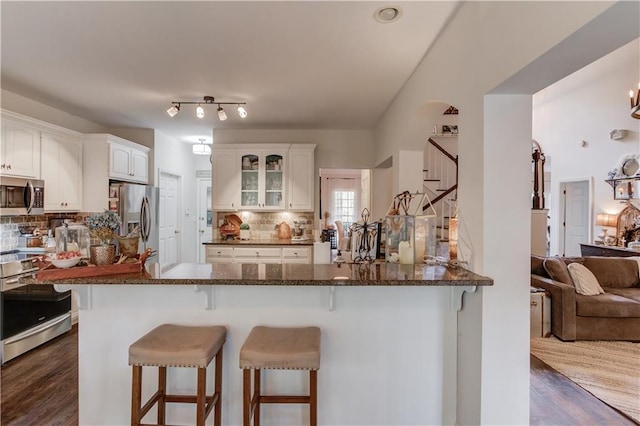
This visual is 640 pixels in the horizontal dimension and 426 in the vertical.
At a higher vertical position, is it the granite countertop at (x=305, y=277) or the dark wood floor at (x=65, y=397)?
the granite countertop at (x=305, y=277)

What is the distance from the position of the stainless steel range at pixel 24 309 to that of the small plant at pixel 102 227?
1501mm

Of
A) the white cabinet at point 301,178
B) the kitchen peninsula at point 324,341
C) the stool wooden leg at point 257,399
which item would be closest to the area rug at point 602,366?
the kitchen peninsula at point 324,341

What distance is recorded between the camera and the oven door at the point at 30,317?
2.99 metres

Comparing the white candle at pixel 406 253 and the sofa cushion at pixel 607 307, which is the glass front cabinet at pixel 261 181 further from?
the sofa cushion at pixel 607 307

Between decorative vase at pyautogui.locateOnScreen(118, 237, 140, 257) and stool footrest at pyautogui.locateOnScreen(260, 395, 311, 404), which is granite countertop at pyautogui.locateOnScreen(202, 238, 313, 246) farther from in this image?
stool footrest at pyautogui.locateOnScreen(260, 395, 311, 404)

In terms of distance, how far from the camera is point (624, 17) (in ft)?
3.41

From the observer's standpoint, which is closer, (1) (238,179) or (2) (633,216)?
(1) (238,179)

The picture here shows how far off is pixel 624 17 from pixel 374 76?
6.89 ft

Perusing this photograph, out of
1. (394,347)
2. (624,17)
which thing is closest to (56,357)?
(394,347)

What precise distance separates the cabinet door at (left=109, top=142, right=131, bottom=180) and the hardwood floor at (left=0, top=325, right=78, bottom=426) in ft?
6.97

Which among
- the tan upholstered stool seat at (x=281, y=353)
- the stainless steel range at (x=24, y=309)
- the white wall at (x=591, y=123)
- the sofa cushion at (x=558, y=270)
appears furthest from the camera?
the white wall at (x=591, y=123)

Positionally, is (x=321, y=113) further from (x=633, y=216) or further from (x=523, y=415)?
(x=633, y=216)

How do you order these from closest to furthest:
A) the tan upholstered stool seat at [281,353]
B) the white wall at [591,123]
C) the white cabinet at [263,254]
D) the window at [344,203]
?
1. the tan upholstered stool seat at [281,353]
2. the white cabinet at [263,254]
3. the white wall at [591,123]
4. the window at [344,203]

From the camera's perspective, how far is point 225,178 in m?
4.96
